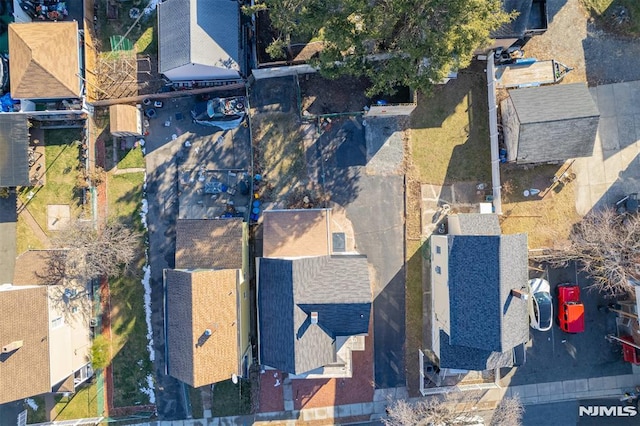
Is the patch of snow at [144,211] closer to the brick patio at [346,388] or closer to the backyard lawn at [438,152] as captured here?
the brick patio at [346,388]

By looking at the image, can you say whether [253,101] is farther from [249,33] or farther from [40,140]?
[40,140]

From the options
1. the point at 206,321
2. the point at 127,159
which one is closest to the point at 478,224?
the point at 206,321

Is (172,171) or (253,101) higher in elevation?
(253,101)

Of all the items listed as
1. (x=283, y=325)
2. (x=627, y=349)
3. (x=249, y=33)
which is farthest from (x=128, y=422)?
(x=627, y=349)

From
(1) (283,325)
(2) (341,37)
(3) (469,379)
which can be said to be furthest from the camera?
(3) (469,379)

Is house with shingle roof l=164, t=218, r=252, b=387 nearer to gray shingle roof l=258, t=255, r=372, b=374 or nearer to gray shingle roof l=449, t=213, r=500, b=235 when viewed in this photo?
gray shingle roof l=258, t=255, r=372, b=374

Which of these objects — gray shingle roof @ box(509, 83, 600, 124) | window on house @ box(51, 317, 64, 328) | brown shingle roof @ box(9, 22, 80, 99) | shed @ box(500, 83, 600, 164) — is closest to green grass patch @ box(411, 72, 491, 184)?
shed @ box(500, 83, 600, 164)

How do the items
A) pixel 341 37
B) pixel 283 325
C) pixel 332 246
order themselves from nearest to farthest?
pixel 341 37, pixel 283 325, pixel 332 246

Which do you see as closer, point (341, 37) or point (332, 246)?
point (341, 37)
